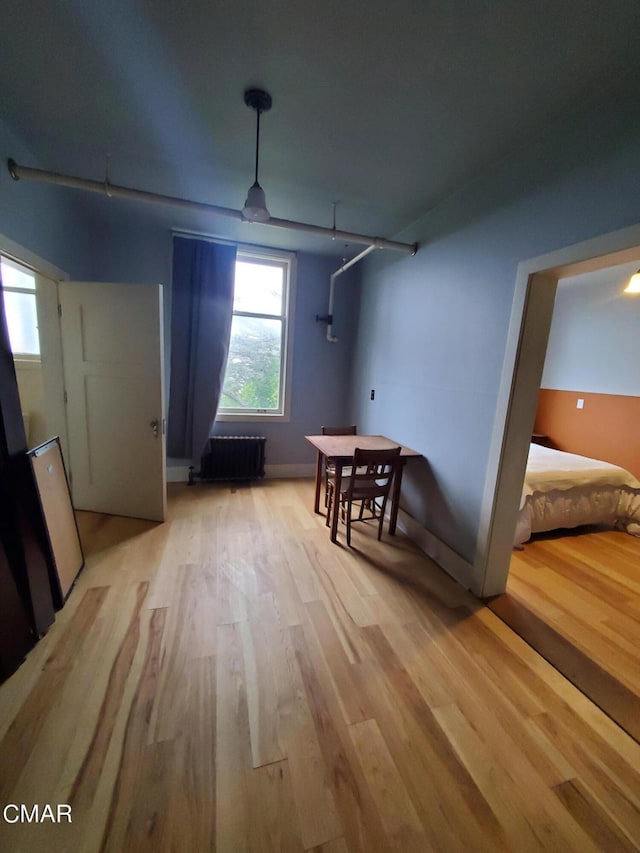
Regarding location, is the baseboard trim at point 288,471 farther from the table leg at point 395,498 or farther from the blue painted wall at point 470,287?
the table leg at point 395,498

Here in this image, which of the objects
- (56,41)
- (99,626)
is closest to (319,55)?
(56,41)

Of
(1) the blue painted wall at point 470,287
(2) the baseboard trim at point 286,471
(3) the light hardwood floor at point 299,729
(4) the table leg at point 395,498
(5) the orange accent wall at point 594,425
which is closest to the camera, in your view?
(3) the light hardwood floor at point 299,729

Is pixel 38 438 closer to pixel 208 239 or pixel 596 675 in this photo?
pixel 208 239

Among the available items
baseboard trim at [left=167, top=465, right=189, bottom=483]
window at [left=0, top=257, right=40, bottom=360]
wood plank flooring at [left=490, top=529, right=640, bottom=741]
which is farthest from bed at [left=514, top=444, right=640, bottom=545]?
window at [left=0, top=257, right=40, bottom=360]

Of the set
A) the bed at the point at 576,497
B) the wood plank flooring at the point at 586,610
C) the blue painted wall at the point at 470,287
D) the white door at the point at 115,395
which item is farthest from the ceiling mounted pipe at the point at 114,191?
the wood plank flooring at the point at 586,610

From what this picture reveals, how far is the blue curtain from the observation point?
137 inches

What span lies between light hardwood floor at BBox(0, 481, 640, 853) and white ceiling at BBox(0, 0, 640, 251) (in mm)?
2742

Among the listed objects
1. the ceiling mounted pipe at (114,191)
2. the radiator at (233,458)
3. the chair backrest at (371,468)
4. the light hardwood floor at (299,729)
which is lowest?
the light hardwood floor at (299,729)

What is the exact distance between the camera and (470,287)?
2.26 metres

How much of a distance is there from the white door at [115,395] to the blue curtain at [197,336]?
86 centimetres

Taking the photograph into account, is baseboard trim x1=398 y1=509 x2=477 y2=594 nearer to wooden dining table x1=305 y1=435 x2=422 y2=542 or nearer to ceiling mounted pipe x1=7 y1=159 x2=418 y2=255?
wooden dining table x1=305 y1=435 x2=422 y2=542

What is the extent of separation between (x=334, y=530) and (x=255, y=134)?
9.00 feet

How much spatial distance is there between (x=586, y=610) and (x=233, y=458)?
3396 millimetres

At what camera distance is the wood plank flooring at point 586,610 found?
158 cm
